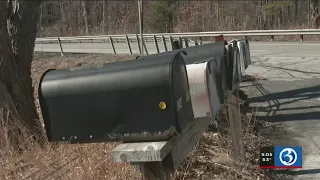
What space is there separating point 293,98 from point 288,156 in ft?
16.6

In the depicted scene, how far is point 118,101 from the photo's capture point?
2.54 meters

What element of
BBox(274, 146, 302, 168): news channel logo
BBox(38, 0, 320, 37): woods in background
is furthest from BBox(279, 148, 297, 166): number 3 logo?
BBox(38, 0, 320, 37): woods in background

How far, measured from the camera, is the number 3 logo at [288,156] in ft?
13.9

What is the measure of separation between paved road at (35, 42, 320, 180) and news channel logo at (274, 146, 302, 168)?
48 cm

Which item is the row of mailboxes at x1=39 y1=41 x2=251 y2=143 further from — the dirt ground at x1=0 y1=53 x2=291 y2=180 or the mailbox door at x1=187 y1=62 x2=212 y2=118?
the dirt ground at x1=0 y1=53 x2=291 y2=180

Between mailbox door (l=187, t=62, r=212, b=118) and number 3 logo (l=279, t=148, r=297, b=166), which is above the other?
mailbox door (l=187, t=62, r=212, b=118)

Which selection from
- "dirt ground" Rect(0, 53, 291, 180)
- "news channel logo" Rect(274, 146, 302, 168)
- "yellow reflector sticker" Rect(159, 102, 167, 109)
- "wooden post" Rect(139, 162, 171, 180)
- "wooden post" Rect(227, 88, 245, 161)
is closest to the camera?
"yellow reflector sticker" Rect(159, 102, 167, 109)

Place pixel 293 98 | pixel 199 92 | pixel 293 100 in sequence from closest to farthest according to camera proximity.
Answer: pixel 199 92 → pixel 293 100 → pixel 293 98

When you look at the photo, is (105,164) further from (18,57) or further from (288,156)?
(18,57)

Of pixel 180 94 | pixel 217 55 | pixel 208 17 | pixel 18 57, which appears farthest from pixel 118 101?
pixel 208 17

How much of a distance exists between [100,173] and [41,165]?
68cm

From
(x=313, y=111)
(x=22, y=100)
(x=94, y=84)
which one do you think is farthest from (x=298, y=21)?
(x=94, y=84)

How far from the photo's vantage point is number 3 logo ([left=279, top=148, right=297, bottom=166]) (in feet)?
13.9

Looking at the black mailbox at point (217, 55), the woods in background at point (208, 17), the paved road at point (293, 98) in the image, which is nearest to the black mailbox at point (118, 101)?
the black mailbox at point (217, 55)
